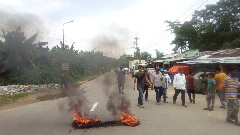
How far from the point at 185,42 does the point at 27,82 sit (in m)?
23.3

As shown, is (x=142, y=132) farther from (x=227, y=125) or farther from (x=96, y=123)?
(x=227, y=125)

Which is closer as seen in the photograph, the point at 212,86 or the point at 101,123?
the point at 101,123

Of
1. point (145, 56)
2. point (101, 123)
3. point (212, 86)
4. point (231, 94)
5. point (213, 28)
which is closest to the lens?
point (101, 123)

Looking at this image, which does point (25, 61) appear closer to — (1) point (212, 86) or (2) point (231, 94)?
(1) point (212, 86)

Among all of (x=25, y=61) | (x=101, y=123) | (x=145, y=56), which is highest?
(x=145, y=56)

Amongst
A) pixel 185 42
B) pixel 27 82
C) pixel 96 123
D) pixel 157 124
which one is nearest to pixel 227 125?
pixel 157 124

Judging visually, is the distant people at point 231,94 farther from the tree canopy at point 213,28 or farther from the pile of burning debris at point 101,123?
the tree canopy at point 213,28

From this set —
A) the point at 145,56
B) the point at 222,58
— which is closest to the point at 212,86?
the point at 222,58

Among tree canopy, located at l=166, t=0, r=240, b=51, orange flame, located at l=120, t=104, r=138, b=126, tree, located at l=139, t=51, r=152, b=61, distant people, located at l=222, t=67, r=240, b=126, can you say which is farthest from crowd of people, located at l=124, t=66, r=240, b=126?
tree, located at l=139, t=51, r=152, b=61

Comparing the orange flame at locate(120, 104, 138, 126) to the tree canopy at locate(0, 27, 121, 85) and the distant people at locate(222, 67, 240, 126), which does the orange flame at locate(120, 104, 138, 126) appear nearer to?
the distant people at locate(222, 67, 240, 126)

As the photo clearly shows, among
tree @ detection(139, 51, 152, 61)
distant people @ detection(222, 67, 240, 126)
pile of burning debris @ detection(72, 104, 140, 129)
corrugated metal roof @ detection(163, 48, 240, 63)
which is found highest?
tree @ detection(139, 51, 152, 61)

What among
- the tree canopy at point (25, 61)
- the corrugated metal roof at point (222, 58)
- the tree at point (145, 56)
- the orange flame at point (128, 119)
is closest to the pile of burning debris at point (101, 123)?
the orange flame at point (128, 119)

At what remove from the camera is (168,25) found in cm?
2761

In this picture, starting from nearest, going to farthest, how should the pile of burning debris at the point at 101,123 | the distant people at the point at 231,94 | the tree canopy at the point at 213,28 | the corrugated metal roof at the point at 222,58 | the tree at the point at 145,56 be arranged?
the pile of burning debris at the point at 101,123 → the distant people at the point at 231,94 → the corrugated metal roof at the point at 222,58 → the tree canopy at the point at 213,28 → the tree at the point at 145,56
